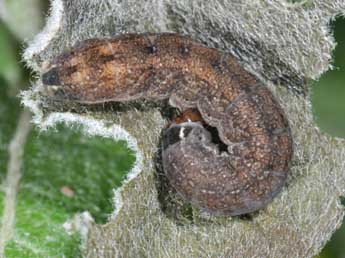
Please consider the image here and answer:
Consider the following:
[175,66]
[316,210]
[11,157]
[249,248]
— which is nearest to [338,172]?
[316,210]

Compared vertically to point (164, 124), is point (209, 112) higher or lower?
higher

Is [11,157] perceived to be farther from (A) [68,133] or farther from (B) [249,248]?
(B) [249,248]

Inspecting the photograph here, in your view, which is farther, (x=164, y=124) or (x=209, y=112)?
(x=164, y=124)
